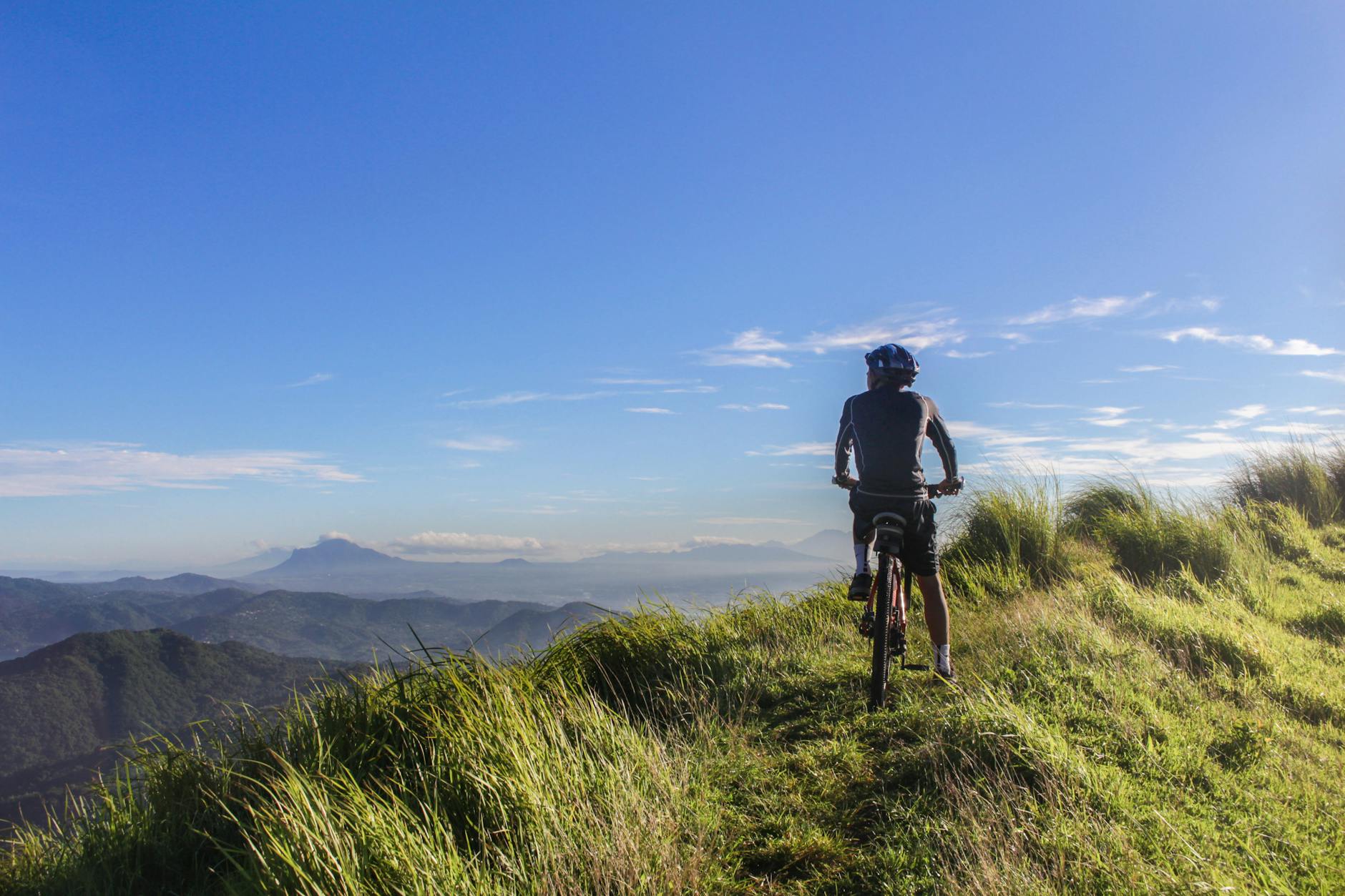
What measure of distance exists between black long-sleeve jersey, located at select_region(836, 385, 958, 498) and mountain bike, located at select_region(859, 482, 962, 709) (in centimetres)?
24

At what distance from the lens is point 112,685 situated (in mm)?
155500

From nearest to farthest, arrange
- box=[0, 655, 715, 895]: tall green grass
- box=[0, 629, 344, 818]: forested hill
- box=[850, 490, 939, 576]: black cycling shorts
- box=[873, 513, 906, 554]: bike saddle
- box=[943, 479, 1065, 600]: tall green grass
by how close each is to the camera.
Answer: box=[0, 655, 715, 895]: tall green grass
box=[873, 513, 906, 554]: bike saddle
box=[850, 490, 939, 576]: black cycling shorts
box=[943, 479, 1065, 600]: tall green grass
box=[0, 629, 344, 818]: forested hill

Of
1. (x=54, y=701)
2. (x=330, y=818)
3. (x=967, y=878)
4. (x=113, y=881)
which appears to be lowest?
(x=54, y=701)

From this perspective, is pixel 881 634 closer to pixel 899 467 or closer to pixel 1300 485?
pixel 899 467

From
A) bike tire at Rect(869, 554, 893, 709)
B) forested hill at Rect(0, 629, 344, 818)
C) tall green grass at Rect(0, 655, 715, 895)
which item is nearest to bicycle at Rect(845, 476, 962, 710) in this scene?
bike tire at Rect(869, 554, 893, 709)

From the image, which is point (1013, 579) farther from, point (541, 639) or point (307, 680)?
point (307, 680)

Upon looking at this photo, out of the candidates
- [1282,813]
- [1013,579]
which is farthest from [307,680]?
[1013,579]

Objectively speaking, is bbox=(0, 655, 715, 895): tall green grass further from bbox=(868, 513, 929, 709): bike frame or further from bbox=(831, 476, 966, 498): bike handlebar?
bbox=(831, 476, 966, 498): bike handlebar

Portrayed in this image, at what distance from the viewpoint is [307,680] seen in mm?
5176

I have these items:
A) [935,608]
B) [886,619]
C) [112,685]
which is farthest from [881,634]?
[112,685]

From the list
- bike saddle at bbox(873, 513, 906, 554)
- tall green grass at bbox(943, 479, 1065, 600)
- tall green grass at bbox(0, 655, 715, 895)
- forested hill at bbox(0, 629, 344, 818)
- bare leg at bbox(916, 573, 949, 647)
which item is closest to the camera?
tall green grass at bbox(0, 655, 715, 895)

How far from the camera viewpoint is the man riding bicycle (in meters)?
5.09

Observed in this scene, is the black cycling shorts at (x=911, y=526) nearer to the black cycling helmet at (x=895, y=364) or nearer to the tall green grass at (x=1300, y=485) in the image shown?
the black cycling helmet at (x=895, y=364)

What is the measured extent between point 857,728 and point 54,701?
673 feet
